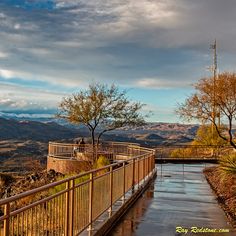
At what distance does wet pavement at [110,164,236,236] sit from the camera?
10.3m

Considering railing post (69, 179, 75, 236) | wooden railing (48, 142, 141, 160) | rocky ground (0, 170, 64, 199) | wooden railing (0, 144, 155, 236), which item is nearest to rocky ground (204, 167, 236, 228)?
wooden railing (0, 144, 155, 236)

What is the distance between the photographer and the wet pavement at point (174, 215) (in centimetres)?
1027

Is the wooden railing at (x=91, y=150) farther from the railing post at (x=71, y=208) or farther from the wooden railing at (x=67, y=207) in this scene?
the railing post at (x=71, y=208)

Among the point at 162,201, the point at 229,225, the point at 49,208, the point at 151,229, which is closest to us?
the point at 49,208

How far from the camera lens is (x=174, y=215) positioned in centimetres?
1227

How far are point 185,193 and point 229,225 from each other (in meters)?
6.31

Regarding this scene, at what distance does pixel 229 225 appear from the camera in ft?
36.3

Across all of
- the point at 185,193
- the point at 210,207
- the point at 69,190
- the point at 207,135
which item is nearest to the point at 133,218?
the point at 210,207

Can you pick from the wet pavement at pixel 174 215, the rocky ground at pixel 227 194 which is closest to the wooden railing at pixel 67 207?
the wet pavement at pixel 174 215

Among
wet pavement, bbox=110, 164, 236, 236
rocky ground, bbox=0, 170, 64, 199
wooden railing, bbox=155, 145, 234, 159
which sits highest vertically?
wooden railing, bbox=155, 145, 234, 159

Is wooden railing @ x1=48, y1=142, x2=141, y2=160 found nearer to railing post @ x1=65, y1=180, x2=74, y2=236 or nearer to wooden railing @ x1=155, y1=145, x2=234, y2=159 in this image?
wooden railing @ x1=155, y1=145, x2=234, y2=159

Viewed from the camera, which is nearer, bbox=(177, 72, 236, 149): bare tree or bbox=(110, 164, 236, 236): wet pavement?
bbox=(110, 164, 236, 236): wet pavement

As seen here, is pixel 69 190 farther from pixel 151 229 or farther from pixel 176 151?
pixel 176 151

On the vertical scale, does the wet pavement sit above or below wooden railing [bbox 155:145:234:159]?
below
